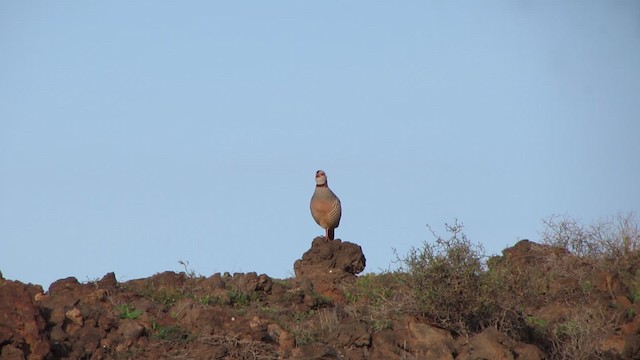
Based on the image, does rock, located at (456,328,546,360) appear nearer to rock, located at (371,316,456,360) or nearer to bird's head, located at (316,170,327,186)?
rock, located at (371,316,456,360)

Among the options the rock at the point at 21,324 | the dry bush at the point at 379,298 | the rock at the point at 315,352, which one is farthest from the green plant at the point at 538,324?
the rock at the point at 21,324

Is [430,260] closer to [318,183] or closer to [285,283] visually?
[285,283]

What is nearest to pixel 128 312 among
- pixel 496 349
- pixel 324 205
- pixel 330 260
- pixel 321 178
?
pixel 496 349

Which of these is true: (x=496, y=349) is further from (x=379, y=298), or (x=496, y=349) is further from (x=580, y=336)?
(x=379, y=298)

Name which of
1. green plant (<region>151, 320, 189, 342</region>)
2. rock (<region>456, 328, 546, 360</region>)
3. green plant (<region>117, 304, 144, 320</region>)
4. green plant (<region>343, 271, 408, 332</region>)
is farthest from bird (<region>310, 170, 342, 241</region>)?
rock (<region>456, 328, 546, 360</region>)

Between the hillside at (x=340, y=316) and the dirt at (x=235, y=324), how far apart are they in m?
0.02

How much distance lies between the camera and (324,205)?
68.3 feet

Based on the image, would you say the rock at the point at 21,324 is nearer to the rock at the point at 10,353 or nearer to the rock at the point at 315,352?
the rock at the point at 10,353

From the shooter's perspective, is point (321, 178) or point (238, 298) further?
point (321, 178)

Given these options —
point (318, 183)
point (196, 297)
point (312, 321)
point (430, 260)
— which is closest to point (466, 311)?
point (430, 260)

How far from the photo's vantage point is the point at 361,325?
46.4 feet

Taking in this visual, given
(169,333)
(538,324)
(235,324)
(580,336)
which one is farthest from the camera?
(538,324)

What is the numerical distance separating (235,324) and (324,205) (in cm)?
702

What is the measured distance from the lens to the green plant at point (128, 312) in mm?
13905
